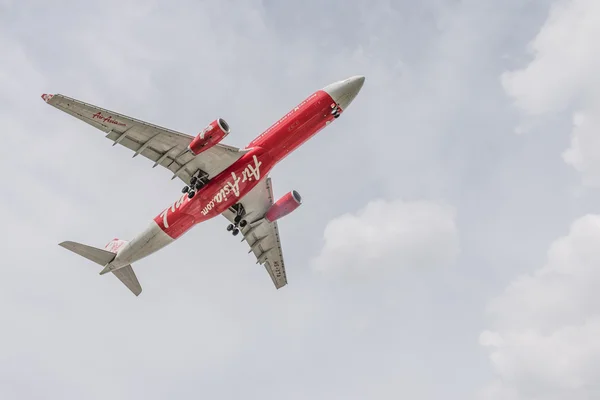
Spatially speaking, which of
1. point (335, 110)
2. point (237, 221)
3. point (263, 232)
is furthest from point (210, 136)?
point (263, 232)

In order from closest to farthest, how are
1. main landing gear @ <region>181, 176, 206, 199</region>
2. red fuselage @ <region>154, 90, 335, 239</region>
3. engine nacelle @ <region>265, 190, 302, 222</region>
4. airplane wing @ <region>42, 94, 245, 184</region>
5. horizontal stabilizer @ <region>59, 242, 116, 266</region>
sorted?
airplane wing @ <region>42, 94, 245, 184</region>, red fuselage @ <region>154, 90, 335, 239</region>, main landing gear @ <region>181, 176, 206, 199</region>, horizontal stabilizer @ <region>59, 242, 116, 266</region>, engine nacelle @ <region>265, 190, 302, 222</region>

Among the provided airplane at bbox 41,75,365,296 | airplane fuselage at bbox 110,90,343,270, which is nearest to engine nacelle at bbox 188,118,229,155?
airplane at bbox 41,75,365,296

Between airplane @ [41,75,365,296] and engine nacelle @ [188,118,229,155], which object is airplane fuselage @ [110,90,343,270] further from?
engine nacelle @ [188,118,229,155]

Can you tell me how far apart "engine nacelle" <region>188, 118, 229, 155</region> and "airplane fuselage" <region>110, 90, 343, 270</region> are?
12.8ft

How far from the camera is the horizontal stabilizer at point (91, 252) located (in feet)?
192

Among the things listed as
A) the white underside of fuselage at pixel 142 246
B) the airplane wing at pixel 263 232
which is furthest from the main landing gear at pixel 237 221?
the white underside of fuselage at pixel 142 246

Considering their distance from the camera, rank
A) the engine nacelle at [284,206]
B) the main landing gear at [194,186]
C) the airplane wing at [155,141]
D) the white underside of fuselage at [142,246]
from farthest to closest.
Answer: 1. the engine nacelle at [284,206]
2. the white underside of fuselage at [142,246]
3. the main landing gear at [194,186]
4. the airplane wing at [155,141]

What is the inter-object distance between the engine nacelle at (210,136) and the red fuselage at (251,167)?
12.8 ft

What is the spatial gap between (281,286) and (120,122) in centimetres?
2750

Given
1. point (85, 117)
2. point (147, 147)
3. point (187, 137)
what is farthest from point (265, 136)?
point (85, 117)

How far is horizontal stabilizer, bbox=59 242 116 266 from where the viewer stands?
192 feet

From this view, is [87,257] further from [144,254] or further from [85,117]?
[85,117]

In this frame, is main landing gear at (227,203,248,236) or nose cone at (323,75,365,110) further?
main landing gear at (227,203,248,236)

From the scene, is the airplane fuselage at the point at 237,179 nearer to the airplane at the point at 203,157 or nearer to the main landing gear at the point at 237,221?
the airplane at the point at 203,157
